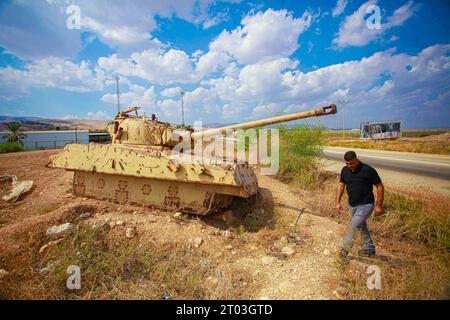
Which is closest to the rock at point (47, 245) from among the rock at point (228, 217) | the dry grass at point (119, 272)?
the dry grass at point (119, 272)

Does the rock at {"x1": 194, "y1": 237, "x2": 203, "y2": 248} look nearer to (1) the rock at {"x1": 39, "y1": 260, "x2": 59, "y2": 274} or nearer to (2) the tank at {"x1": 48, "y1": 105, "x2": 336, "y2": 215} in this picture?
(2) the tank at {"x1": 48, "y1": 105, "x2": 336, "y2": 215}

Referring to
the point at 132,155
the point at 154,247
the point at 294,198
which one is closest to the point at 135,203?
the point at 132,155

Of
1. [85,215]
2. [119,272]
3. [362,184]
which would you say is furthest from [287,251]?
[85,215]

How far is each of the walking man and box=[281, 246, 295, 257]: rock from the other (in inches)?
35.4

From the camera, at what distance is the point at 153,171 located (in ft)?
19.8

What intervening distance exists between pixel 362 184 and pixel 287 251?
73.8 inches

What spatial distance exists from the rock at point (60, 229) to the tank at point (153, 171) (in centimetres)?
170

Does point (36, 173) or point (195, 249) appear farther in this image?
point (36, 173)

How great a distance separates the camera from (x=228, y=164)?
559 cm

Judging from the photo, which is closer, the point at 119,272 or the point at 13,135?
the point at 119,272

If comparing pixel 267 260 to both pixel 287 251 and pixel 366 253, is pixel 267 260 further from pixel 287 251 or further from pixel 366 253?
pixel 366 253

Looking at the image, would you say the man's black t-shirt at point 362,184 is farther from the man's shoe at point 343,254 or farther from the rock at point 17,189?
the rock at point 17,189
